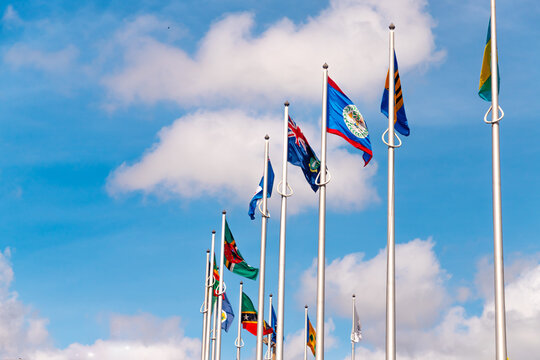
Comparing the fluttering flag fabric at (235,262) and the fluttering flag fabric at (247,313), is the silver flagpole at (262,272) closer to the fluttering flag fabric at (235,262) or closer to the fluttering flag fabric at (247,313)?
the fluttering flag fabric at (235,262)

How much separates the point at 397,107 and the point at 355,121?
5.26ft

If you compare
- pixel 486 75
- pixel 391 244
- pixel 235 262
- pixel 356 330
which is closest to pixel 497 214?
pixel 391 244

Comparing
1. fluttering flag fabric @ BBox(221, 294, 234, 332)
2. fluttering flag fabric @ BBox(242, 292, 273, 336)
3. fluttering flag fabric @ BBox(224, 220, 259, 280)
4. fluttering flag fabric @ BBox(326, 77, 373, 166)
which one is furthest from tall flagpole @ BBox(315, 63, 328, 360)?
fluttering flag fabric @ BBox(221, 294, 234, 332)

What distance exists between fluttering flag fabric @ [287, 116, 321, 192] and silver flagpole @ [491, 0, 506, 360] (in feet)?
25.6

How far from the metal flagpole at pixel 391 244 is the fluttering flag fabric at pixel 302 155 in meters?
4.33

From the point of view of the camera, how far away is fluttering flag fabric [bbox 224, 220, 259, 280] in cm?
3612

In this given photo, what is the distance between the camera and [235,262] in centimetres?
3628

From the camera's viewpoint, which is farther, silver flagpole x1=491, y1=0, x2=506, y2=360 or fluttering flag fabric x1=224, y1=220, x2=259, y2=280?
fluttering flag fabric x1=224, y1=220, x2=259, y2=280

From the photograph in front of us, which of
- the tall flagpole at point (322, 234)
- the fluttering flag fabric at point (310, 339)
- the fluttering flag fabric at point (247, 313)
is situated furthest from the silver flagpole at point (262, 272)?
the fluttering flag fabric at point (310, 339)

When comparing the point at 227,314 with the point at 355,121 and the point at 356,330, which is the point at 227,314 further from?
the point at 355,121

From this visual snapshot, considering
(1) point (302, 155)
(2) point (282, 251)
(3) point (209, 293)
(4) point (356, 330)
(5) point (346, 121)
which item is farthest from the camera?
(4) point (356, 330)

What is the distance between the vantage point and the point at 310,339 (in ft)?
155

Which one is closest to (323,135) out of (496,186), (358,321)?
(496,186)

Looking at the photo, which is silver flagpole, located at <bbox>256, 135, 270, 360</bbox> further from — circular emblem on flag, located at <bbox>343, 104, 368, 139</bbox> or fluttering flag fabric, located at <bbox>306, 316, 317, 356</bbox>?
fluttering flag fabric, located at <bbox>306, 316, 317, 356</bbox>
